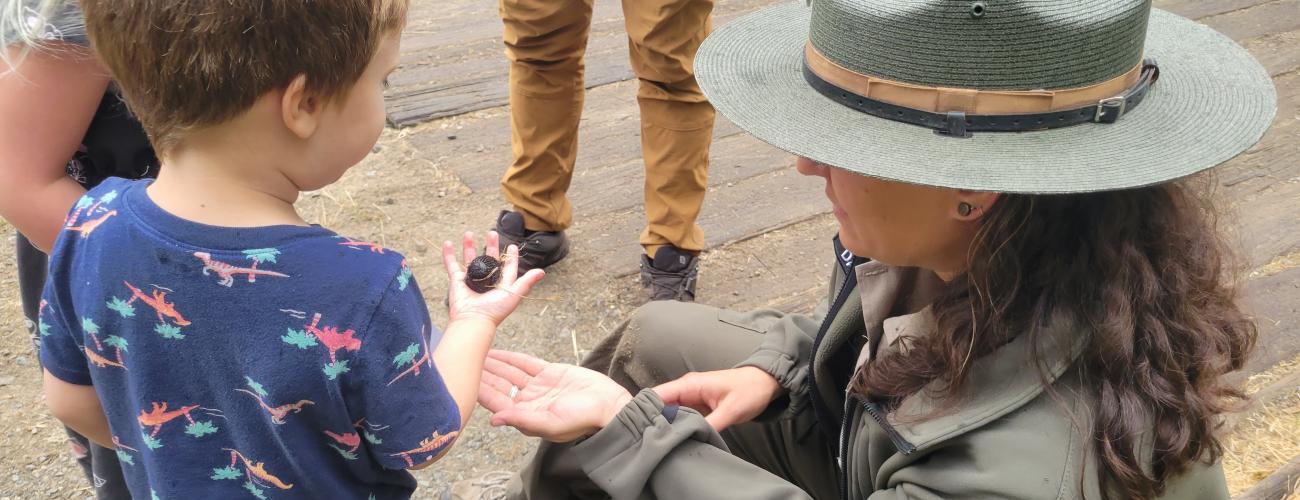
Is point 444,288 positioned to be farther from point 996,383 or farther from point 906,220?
point 996,383

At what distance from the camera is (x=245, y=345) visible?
126 cm

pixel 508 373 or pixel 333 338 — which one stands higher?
pixel 333 338

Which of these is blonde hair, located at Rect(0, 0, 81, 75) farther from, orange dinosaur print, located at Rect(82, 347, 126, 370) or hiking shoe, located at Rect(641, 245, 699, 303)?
hiking shoe, located at Rect(641, 245, 699, 303)

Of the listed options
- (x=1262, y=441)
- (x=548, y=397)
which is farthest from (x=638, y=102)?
(x=1262, y=441)

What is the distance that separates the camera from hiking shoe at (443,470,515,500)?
96.0 inches

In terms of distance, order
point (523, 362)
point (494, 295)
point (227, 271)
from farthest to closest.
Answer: point (523, 362), point (494, 295), point (227, 271)

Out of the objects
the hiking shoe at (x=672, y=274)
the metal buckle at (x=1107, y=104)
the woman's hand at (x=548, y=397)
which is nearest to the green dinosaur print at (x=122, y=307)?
the woman's hand at (x=548, y=397)

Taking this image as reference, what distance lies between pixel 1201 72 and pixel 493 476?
1673 millimetres

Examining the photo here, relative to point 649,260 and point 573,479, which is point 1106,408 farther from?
point 649,260

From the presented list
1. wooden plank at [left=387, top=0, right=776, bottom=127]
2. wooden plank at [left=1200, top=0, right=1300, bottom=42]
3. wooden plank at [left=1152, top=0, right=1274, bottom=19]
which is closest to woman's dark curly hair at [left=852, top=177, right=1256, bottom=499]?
wooden plank at [left=387, top=0, right=776, bottom=127]

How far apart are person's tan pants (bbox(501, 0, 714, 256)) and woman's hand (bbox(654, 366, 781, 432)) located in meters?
1.11

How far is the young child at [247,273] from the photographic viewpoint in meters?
1.22

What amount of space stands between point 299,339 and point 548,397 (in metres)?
0.62

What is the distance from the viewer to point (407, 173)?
3.79 metres
